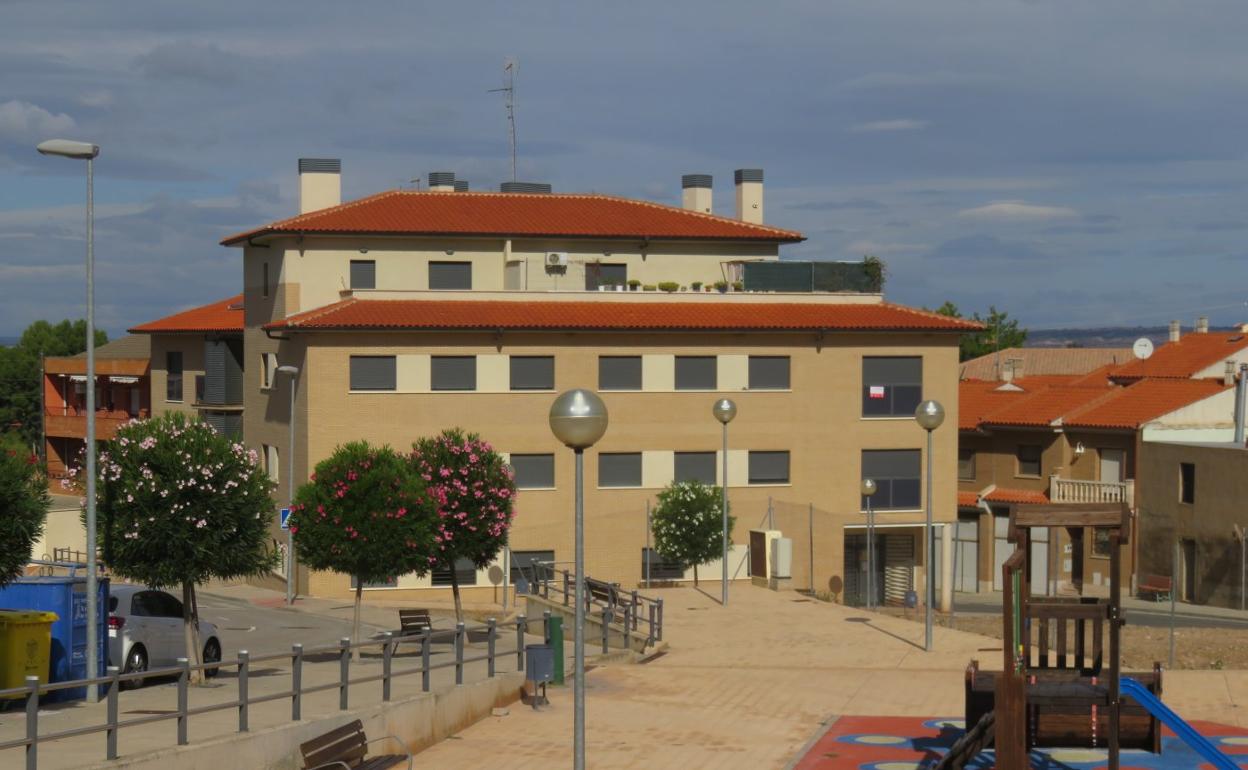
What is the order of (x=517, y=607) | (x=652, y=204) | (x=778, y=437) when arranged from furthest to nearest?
(x=652, y=204)
(x=778, y=437)
(x=517, y=607)

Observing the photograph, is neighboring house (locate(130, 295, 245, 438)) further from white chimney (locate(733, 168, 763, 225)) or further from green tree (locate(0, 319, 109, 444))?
green tree (locate(0, 319, 109, 444))

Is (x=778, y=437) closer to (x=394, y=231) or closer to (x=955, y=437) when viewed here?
(x=955, y=437)

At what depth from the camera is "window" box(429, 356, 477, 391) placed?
4531 centimetres

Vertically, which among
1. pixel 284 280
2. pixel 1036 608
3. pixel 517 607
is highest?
pixel 284 280

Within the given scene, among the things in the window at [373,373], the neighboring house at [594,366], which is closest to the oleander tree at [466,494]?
the neighboring house at [594,366]

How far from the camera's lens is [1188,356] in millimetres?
67875

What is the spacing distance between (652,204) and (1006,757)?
40910 mm

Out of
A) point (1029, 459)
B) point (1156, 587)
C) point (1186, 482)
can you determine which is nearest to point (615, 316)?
point (1156, 587)

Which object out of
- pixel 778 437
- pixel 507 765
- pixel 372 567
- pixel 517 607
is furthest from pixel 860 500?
pixel 507 765

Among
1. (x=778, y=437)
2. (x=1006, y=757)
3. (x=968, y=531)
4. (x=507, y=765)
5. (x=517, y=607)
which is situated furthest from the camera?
(x=968, y=531)

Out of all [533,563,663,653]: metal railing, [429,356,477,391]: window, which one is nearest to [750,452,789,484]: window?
[429,356,477,391]: window

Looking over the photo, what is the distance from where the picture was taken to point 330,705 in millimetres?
19016

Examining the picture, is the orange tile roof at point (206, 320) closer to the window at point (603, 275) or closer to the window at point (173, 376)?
the window at point (173, 376)

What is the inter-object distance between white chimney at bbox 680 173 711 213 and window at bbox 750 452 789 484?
517 inches
